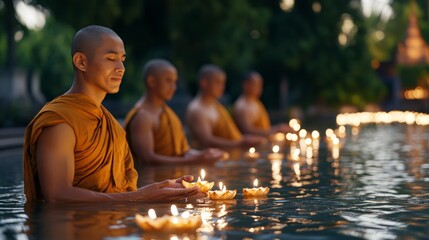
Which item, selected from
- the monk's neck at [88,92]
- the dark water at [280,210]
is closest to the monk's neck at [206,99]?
the dark water at [280,210]

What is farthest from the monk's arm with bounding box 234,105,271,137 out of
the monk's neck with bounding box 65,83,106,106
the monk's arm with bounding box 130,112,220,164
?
the monk's neck with bounding box 65,83,106,106

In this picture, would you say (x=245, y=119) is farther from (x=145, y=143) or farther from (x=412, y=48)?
(x=412, y=48)

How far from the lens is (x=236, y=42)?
33.2m

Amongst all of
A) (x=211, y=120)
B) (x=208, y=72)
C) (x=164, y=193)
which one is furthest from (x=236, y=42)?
(x=164, y=193)

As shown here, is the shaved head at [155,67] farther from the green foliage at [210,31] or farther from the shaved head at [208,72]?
the green foliage at [210,31]

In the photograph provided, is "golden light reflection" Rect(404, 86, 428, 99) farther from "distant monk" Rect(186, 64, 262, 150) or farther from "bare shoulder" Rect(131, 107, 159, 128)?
"bare shoulder" Rect(131, 107, 159, 128)

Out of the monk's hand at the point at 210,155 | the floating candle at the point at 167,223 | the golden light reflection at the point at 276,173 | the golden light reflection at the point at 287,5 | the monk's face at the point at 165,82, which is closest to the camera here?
the floating candle at the point at 167,223

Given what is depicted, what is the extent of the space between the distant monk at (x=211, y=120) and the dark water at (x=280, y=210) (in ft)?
12.8

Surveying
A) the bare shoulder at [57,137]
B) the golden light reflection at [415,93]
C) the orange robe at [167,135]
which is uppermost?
the golden light reflection at [415,93]

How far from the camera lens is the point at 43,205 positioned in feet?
26.0

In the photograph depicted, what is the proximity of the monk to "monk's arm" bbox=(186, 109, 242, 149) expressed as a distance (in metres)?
8.35

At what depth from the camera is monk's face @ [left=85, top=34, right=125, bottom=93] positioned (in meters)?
8.05

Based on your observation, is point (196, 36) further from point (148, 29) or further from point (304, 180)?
point (304, 180)

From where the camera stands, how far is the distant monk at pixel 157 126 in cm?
1304
